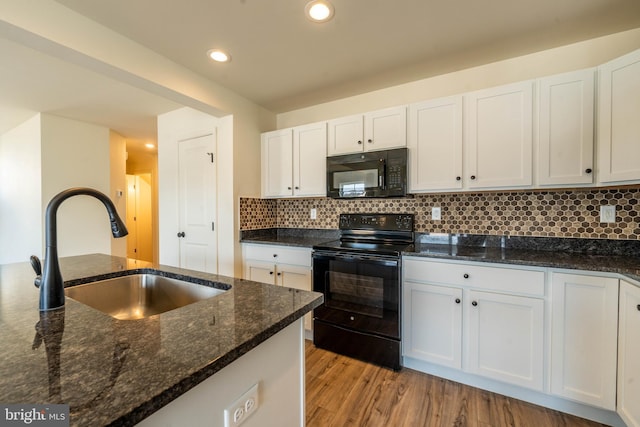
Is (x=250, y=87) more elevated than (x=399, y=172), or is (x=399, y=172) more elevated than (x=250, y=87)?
(x=250, y=87)

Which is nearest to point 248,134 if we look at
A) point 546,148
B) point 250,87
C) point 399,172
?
point 250,87

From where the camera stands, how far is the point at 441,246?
2.25 meters

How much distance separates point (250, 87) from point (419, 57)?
1.52 meters

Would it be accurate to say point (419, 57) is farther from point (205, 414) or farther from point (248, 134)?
point (205, 414)

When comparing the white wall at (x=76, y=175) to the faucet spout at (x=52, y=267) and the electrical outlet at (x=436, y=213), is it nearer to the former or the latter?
the faucet spout at (x=52, y=267)

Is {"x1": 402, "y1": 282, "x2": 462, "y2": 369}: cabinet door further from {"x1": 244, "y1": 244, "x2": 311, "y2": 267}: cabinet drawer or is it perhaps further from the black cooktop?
{"x1": 244, "y1": 244, "x2": 311, "y2": 267}: cabinet drawer

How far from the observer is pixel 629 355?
1.34 meters

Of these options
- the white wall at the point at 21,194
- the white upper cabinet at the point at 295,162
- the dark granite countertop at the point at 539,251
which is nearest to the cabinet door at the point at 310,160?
the white upper cabinet at the point at 295,162

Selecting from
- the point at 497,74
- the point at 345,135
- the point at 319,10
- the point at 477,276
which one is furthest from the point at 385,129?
the point at 477,276

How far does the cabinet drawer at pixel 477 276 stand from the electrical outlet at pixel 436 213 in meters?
0.61

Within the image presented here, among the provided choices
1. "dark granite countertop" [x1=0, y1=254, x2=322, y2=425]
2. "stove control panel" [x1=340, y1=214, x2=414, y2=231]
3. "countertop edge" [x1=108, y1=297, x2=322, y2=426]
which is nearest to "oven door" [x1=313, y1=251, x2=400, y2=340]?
"stove control panel" [x1=340, y1=214, x2=414, y2=231]

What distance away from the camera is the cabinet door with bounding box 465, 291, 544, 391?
1.63m

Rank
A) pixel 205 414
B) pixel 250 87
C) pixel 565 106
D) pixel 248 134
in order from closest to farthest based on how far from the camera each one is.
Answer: pixel 205 414 → pixel 565 106 → pixel 250 87 → pixel 248 134

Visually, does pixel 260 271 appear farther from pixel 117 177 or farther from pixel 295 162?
pixel 117 177
